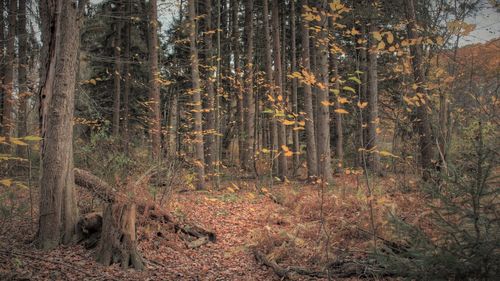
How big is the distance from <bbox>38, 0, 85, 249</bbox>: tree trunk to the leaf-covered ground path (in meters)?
0.48

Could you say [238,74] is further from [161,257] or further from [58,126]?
[161,257]

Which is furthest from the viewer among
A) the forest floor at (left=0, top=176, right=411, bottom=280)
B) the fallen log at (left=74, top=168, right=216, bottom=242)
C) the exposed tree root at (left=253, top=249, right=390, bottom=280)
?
the fallen log at (left=74, top=168, right=216, bottom=242)

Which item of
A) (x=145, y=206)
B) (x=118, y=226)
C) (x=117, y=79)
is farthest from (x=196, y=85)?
(x=118, y=226)

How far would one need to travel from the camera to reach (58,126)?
20.7 feet

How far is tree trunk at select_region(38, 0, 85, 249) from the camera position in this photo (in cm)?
609

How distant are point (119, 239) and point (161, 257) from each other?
3.15 ft

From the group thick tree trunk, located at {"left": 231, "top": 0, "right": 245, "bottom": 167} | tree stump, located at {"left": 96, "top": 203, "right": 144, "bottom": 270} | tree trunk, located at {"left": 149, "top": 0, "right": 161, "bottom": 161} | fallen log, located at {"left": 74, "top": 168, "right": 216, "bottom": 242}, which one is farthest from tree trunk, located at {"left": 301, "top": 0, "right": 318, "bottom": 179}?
tree stump, located at {"left": 96, "top": 203, "right": 144, "bottom": 270}

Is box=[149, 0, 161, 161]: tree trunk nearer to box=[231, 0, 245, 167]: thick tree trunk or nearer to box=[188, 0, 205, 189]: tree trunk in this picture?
box=[188, 0, 205, 189]: tree trunk

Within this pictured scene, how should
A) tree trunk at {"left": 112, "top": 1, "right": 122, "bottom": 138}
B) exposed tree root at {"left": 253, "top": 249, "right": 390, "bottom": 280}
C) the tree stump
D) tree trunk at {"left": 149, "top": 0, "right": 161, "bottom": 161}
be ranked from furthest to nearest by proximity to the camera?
tree trunk at {"left": 112, "top": 1, "right": 122, "bottom": 138} → tree trunk at {"left": 149, "top": 0, "right": 161, "bottom": 161} → the tree stump → exposed tree root at {"left": 253, "top": 249, "right": 390, "bottom": 280}

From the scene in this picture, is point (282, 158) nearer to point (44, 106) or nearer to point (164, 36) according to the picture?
point (164, 36)

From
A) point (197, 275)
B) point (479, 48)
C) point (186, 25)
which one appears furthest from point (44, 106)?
point (479, 48)

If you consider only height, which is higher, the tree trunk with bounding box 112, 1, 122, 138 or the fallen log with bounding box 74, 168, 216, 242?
the tree trunk with bounding box 112, 1, 122, 138

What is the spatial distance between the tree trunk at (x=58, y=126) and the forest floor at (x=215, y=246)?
1.59ft

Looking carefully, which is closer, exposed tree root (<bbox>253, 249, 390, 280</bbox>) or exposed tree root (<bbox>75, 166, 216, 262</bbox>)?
exposed tree root (<bbox>253, 249, 390, 280</bbox>)
